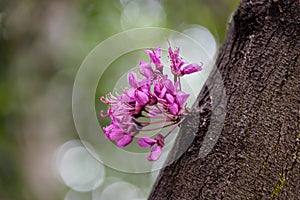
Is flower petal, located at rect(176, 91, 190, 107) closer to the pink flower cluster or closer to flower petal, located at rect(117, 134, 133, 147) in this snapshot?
the pink flower cluster

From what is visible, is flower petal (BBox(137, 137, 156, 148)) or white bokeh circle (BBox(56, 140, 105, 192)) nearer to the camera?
flower petal (BBox(137, 137, 156, 148))

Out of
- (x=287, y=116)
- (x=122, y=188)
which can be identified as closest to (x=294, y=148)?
(x=287, y=116)

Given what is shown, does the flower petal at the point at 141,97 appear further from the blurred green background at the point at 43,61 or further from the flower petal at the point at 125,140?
the blurred green background at the point at 43,61

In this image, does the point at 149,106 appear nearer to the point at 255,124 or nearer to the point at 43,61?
the point at 255,124

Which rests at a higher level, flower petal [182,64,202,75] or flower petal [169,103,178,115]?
flower petal [182,64,202,75]

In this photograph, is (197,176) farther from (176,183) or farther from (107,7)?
(107,7)

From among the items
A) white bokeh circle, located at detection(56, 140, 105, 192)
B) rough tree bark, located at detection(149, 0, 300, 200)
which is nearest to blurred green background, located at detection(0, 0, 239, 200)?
white bokeh circle, located at detection(56, 140, 105, 192)

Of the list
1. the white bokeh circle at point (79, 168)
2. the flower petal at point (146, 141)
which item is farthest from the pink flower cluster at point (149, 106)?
the white bokeh circle at point (79, 168)

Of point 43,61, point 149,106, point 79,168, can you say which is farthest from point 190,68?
point 79,168
